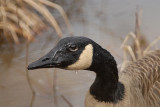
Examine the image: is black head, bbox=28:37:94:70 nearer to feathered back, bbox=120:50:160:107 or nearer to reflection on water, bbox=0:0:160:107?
feathered back, bbox=120:50:160:107

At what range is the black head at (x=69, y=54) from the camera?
2.87 metres

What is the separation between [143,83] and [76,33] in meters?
2.22

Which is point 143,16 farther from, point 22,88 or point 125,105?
point 125,105

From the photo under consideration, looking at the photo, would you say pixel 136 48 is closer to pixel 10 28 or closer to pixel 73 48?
pixel 10 28

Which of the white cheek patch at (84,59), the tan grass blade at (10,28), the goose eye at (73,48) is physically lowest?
the white cheek patch at (84,59)

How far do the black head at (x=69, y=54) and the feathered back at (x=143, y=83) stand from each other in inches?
28.7

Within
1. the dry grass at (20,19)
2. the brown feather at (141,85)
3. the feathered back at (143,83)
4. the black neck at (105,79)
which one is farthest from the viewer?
the dry grass at (20,19)

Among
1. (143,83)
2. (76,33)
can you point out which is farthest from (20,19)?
(143,83)

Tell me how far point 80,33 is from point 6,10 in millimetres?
1175

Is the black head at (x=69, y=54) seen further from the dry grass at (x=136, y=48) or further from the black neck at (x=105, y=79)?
the dry grass at (x=136, y=48)

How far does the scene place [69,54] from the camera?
9.52 ft

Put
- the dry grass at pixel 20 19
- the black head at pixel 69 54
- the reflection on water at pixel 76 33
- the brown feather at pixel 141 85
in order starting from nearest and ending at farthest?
the black head at pixel 69 54
the brown feather at pixel 141 85
the reflection on water at pixel 76 33
the dry grass at pixel 20 19

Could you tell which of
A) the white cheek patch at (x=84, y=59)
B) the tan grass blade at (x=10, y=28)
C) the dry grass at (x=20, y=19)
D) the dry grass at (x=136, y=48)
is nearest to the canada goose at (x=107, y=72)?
the white cheek patch at (x=84, y=59)

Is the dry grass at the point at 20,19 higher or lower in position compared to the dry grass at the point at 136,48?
higher
